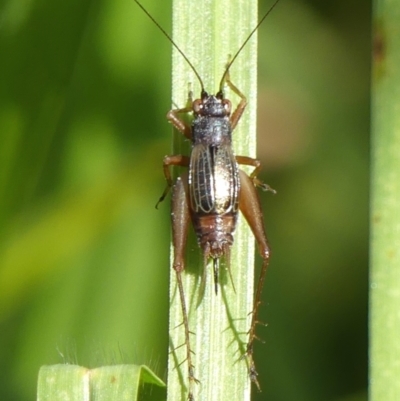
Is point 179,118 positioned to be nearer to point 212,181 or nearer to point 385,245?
point 212,181

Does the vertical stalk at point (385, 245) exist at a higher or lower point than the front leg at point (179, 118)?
lower

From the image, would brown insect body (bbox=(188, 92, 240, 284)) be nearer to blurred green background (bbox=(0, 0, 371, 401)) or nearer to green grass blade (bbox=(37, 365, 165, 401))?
blurred green background (bbox=(0, 0, 371, 401))

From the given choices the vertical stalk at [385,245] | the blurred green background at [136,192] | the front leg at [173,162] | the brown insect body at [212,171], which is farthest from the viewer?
the blurred green background at [136,192]

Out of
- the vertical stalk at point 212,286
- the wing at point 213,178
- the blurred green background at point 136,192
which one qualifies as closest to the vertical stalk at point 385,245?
the vertical stalk at point 212,286

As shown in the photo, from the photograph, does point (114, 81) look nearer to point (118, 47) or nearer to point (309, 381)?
point (118, 47)

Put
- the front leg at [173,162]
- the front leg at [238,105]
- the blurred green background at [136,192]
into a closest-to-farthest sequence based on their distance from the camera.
Result: the front leg at [238,105], the front leg at [173,162], the blurred green background at [136,192]

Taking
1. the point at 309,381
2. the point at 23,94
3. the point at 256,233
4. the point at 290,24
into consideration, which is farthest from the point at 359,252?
the point at 23,94

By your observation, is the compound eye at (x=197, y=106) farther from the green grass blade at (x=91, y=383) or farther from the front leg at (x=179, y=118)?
the green grass blade at (x=91, y=383)

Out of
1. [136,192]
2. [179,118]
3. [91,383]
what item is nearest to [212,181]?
[179,118]
